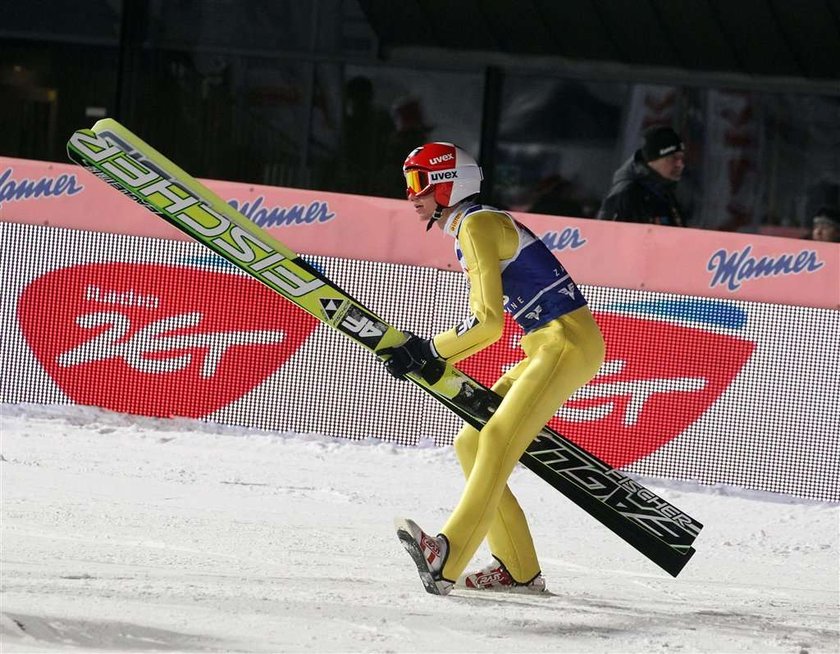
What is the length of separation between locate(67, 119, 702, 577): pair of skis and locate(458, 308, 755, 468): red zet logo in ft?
7.50

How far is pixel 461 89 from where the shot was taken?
12.8 m

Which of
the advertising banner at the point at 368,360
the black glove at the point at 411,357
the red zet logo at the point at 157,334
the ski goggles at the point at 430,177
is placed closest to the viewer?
the black glove at the point at 411,357

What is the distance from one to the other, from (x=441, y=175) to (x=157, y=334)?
3.40m

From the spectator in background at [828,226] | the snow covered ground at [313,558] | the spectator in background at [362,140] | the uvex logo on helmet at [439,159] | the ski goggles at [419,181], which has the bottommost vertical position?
the snow covered ground at [313,558]

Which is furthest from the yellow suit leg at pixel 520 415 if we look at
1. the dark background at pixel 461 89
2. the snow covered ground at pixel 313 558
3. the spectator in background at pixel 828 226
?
the dark background at pixel 461 89

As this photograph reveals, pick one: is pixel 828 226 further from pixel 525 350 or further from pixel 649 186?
pixel 525 350

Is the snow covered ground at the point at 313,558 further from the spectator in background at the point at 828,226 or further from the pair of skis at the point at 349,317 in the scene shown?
the spectator in background at the point at 828,226

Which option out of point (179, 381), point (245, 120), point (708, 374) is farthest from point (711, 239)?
point (245, 120)

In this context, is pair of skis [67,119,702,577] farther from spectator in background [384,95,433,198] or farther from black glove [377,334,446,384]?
spectator in background [384,95,433,198]

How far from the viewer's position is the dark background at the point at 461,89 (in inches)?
482

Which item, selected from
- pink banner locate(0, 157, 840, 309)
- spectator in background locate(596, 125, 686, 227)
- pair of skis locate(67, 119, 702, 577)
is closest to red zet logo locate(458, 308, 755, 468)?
pink banner locate(0, 157, 840, 309)

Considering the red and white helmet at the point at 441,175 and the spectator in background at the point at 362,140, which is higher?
the spectator in background at the point at 362,140

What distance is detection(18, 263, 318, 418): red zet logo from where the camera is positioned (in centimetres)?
851

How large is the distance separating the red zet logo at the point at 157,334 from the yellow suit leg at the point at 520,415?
3.09 m
